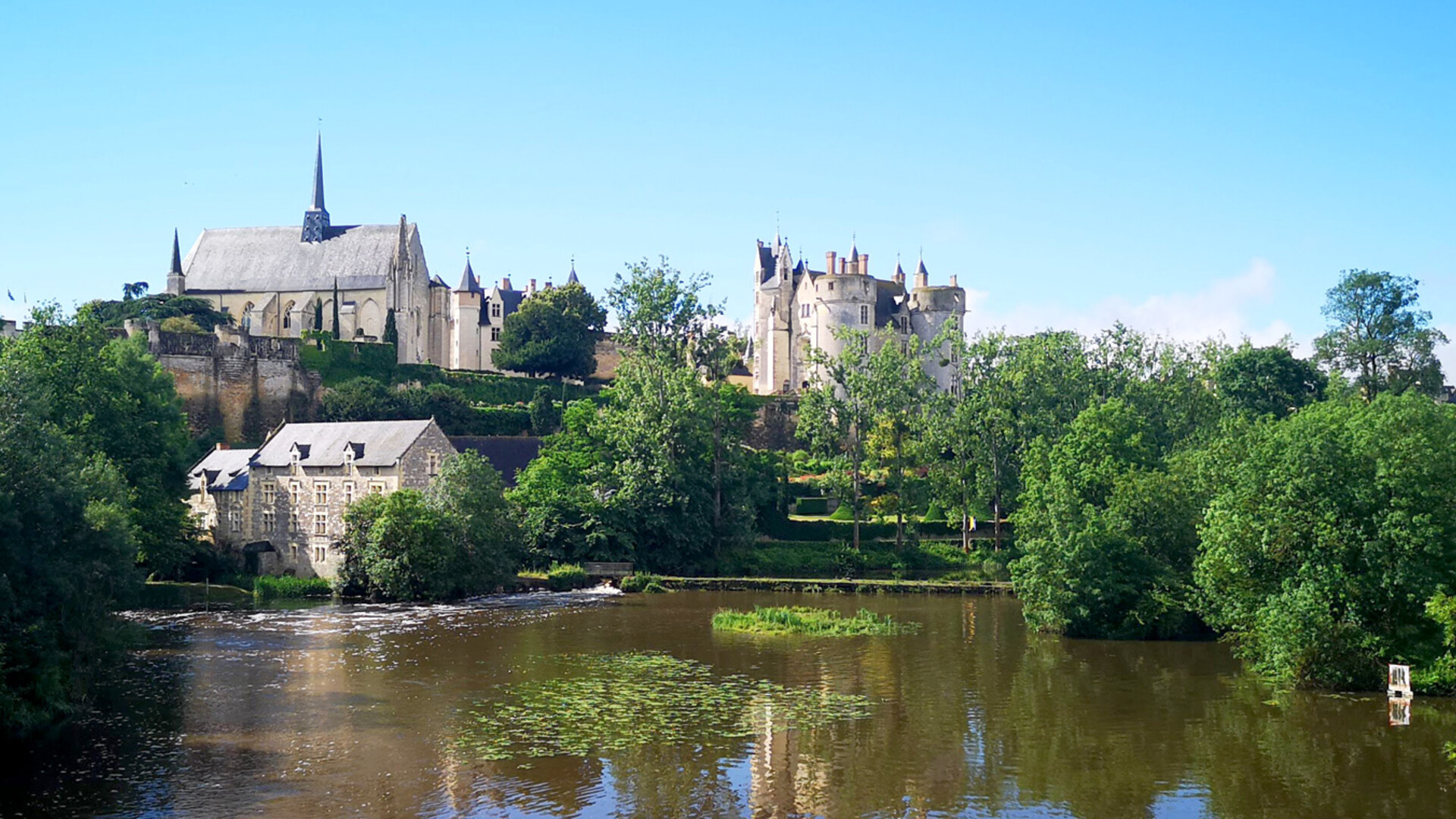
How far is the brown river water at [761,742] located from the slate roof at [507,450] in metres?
24.4

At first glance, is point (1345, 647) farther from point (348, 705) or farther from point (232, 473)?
point (232, 473)

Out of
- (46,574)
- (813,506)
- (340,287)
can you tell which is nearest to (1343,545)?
(46,574)

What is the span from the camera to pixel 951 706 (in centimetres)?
2647

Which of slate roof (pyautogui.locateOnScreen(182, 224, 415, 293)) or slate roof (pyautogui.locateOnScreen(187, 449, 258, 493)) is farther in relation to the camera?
slate roof (pyautogui.locateOnScreen(182, 224, 415, 293))

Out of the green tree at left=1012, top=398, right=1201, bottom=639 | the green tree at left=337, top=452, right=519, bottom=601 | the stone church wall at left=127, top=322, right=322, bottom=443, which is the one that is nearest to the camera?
the green tree at left=1012, top=398, right=1201, bottom=639

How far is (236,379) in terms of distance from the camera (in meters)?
70.9

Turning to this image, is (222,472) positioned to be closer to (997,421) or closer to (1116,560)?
(997,421)

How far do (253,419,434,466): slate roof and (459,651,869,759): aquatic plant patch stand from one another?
21.1 metres

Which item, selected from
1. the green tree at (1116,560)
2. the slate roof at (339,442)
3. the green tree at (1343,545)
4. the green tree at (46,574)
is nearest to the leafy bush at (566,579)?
the slate roof at (339,442)

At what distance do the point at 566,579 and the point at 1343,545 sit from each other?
1142 inches

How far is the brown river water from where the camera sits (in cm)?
1927

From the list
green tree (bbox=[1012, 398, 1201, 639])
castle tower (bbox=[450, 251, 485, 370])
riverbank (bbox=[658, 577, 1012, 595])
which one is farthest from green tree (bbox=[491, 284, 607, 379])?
green tree (bbox=[1012, 398, 1201, 639])

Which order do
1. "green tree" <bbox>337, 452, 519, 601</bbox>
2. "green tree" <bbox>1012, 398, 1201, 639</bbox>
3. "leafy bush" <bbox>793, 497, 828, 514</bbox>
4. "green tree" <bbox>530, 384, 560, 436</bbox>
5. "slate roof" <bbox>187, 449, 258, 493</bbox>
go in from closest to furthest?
"green tree" <bbox>1012, 398, 1201, 639</bbox> → "green tree" <bbox>337, 452, 519, 601</bbox> → "slate roof" <bbox>187, 449, 258, 493</bbox> → "leafy bush" <bbox>793, 497, 828, 514</bbox> → "green tree" <bbox>530, 384, 560, 436</bbox>

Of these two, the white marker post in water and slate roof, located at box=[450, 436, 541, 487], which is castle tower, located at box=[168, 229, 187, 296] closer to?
slate roof, located at box=[450, 436, 541, 487]
